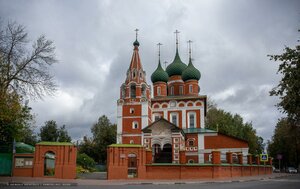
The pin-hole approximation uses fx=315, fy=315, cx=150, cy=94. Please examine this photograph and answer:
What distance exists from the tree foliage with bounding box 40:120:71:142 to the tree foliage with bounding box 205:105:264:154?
79.8ft

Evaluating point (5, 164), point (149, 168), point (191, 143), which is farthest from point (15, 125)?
point (191, 143)

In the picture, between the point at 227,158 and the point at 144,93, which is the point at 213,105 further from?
the point at 227,158

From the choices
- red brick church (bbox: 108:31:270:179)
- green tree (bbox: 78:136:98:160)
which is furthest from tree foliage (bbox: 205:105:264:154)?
green tree (bbox: 78:136:98:160)

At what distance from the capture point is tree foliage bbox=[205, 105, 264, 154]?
53.0 m

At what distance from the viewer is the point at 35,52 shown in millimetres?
22391

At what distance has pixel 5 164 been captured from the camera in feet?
77.1

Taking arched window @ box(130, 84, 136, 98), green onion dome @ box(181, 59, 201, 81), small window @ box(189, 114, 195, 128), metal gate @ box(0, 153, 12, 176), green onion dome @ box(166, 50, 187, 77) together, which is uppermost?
green onion dome @ box(166, 50, 187, 77)

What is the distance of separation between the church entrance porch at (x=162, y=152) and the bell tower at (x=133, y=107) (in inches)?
218

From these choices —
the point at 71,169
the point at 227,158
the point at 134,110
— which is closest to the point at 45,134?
the point at 134,110

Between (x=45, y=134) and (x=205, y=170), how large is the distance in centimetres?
Result: 3259

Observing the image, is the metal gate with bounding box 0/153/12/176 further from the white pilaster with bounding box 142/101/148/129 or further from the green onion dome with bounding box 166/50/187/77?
the green onion dome with bounding box 166/50/187/77

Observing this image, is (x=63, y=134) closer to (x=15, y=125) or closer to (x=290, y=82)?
(x=15, y=125)

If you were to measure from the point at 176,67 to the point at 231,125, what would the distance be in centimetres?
1393

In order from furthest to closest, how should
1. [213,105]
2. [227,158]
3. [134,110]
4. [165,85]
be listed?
[213,105], [165,85], [134,110], [227,158]
